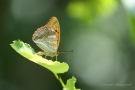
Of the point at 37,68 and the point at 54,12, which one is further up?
the point at 54,12

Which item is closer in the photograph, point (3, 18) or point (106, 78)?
point (3, 18)

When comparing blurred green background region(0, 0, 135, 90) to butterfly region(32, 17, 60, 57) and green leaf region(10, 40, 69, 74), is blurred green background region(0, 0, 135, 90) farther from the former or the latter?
green leaf region(10, 40, 69, 74)

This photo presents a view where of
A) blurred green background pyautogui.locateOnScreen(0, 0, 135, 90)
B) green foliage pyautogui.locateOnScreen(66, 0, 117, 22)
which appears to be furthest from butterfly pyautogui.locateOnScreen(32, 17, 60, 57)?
blurred green background pyautogui.locateOnScreen(0, 0, 135, 90)

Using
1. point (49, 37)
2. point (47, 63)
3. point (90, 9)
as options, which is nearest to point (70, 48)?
point (90, 9)

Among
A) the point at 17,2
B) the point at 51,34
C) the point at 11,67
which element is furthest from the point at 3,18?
the point at 51,34

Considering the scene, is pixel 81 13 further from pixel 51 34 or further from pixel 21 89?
pixel 21 89

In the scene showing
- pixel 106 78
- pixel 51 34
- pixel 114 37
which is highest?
pixel 114 37

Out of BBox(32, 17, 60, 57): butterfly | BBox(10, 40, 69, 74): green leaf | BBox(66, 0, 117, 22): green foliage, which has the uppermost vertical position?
BBox(66, 0, 117, 22): green foliage
